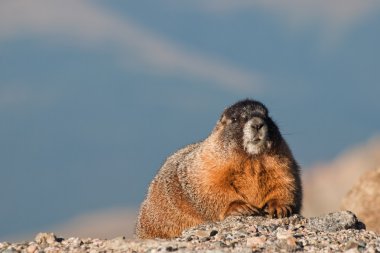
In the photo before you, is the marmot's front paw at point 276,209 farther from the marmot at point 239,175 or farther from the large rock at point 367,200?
the large rock at point 367,200

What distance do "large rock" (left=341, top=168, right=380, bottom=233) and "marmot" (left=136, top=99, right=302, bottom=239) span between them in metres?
5.80

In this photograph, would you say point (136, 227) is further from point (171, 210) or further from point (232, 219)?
point (232, 219)

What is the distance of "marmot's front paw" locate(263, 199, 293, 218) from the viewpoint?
12016 millimetres

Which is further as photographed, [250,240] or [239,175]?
[239,175]

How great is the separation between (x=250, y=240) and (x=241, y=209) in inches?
85.4

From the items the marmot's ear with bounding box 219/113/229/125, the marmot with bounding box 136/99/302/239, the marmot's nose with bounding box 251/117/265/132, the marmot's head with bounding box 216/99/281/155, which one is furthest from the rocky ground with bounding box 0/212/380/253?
the marmot's ear with bounding box 219/113/229/125

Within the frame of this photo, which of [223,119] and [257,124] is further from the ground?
[223,119]

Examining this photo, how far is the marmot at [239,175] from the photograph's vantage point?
1229 centimetres

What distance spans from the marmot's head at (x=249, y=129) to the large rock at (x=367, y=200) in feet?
21.2

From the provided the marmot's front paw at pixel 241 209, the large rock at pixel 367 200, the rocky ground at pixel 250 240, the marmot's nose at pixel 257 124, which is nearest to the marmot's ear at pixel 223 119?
the marmot's nose at pixel 257 124

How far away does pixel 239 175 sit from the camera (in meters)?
12.4

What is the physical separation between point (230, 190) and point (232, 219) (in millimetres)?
911

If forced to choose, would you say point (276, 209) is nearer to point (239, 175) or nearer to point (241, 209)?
point (241, 209)

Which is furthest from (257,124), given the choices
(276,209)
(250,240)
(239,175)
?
(250,240)
